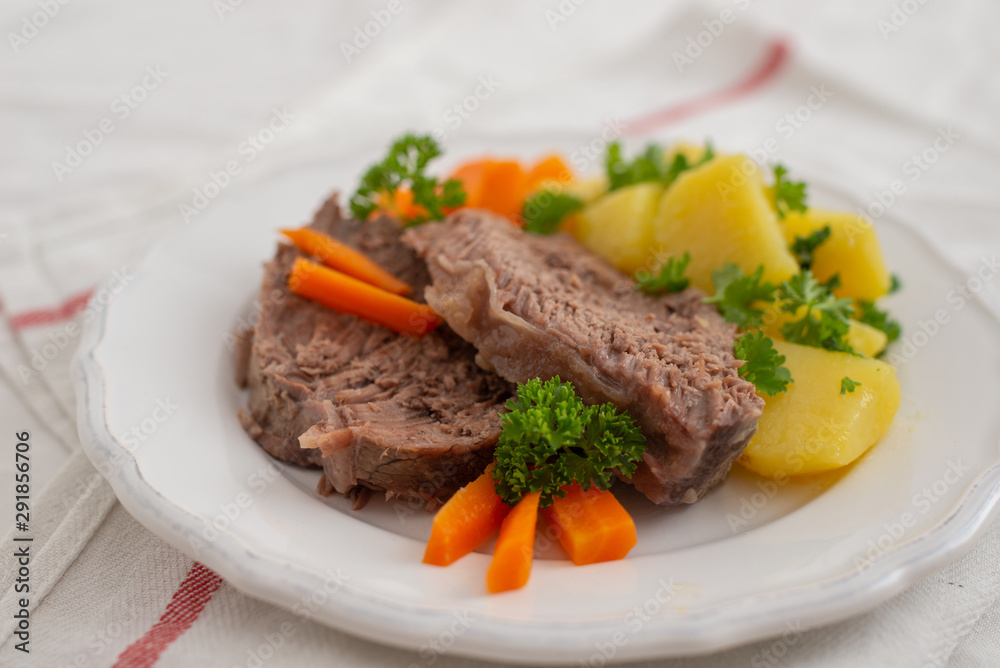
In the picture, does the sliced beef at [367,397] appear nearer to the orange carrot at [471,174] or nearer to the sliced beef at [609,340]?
the sliced beef at [609,340]

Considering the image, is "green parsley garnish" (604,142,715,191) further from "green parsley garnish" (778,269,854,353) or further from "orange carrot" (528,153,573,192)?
"green parsley garnish" (778,269,854,353)

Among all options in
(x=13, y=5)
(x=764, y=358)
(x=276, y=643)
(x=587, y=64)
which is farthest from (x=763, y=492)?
(x=13, y=5)

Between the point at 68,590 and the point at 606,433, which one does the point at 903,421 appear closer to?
the point at 606,433

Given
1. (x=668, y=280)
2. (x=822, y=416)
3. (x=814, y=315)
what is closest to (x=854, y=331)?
(x=814, y=315)

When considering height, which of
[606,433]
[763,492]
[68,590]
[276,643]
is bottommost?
[68,590]

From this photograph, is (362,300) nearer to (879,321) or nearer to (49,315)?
(49,315)

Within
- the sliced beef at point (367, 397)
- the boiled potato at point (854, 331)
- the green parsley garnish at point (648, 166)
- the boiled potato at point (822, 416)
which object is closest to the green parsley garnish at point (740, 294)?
the boiled potato at point (854, 331)
